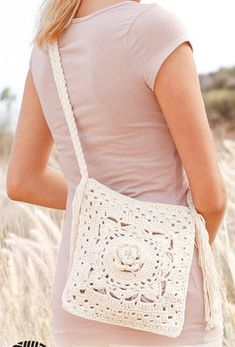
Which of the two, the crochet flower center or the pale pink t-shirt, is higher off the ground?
the pale pink t-shirt

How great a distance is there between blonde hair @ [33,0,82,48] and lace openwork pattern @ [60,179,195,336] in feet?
0.80

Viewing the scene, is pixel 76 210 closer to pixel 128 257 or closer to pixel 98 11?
pixel 128 257

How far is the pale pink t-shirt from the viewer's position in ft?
5.37

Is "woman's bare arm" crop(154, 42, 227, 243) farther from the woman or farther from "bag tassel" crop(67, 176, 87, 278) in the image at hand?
"bag tassel" crop(67, 176, 87, 278)

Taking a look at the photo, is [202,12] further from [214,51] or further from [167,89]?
[167,89]

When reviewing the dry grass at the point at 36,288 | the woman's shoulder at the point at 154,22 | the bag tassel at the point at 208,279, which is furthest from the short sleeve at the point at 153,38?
the dry grass at the point at 36,288

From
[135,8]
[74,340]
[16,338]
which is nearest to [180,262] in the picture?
[74,340]

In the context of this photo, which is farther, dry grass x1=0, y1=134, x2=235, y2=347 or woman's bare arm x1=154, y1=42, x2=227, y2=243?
dry grass x1=0, y1=134, x2=235, y2=347

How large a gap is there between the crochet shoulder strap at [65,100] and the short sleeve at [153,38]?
0.44ft

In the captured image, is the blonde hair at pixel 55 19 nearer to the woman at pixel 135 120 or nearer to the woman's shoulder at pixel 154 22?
the woman at pixel 135 120

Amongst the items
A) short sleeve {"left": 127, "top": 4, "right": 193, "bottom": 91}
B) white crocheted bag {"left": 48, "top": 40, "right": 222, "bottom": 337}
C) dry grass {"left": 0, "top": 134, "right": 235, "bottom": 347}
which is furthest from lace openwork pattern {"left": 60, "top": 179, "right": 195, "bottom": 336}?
dry grass {"left": 0, "top": 134, "right": 235, "bottom": 347}

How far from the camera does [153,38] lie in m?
1.63

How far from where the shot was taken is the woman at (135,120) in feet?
5.37

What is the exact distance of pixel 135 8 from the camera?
1.65 m
